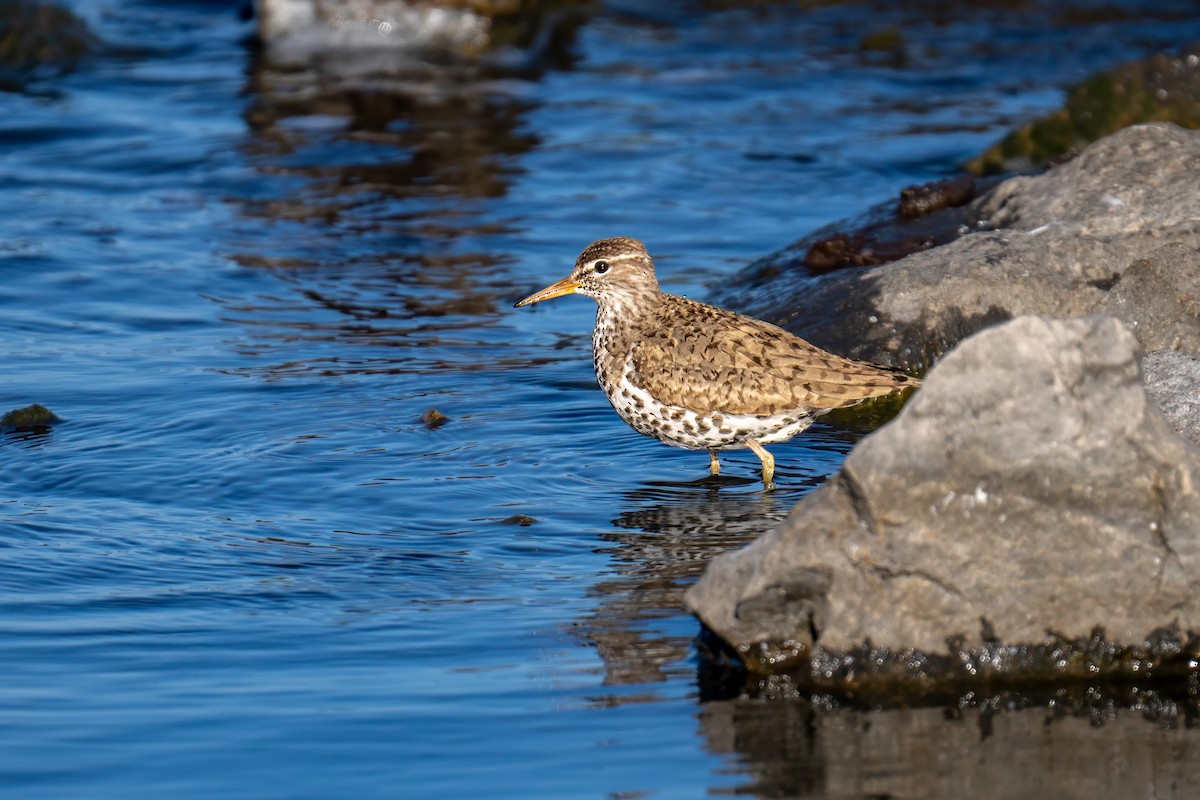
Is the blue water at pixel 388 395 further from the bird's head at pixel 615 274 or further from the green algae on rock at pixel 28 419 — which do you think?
the bird's head at pixel 615 274

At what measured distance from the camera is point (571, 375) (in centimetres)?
1092

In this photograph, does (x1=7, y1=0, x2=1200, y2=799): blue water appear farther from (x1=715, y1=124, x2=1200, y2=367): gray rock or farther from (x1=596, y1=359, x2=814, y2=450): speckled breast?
(x1=715, y1=124, x2=1200, y2=367): gray rock

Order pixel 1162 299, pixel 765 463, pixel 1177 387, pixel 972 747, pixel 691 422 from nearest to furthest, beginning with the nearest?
1. pixel 972 747
2. pixel 1177 387
3. pixel 691 422
4. pixel 765 463
5. pixel 1162 299

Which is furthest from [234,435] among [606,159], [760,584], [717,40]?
[717,40]

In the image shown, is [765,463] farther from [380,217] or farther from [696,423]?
[380,217]

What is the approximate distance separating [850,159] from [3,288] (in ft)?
26.9

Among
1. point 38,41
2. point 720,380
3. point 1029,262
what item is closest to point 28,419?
point 720,380

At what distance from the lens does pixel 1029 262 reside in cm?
1018

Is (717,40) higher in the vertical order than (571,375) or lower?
higher

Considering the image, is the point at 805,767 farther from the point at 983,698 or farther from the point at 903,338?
the point at 903,338

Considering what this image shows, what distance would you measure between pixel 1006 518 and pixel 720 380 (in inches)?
119

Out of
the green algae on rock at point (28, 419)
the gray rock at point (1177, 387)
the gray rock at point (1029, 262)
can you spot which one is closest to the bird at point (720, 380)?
the gray rock at point (1177, 387)

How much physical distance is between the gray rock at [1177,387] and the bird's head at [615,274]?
270cm

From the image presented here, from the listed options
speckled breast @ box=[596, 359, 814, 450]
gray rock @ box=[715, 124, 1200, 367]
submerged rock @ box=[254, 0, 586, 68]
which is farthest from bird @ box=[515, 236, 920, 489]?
submerged rock @ box=[254, 0, 586, 68]
